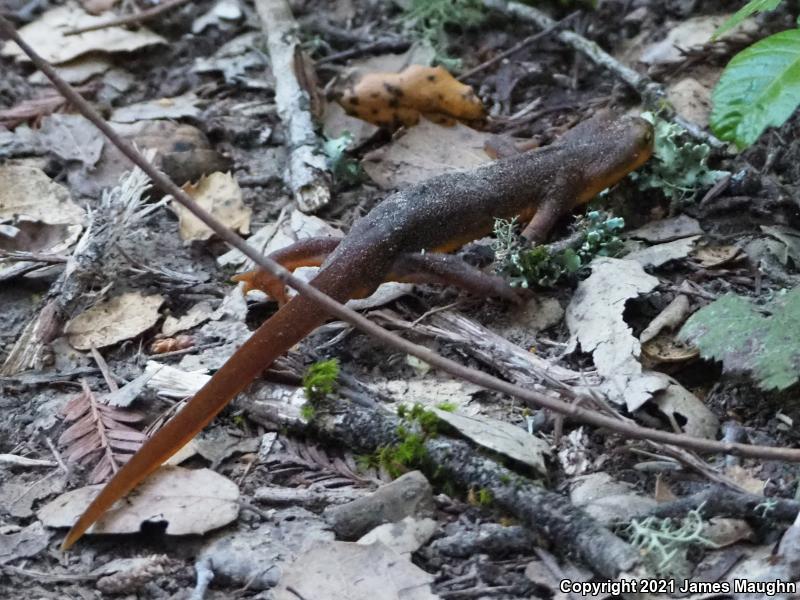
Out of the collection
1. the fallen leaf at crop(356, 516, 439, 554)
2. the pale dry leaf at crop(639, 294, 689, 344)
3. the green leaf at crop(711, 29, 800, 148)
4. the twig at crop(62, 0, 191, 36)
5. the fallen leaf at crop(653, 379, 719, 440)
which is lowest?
the fallen leaf at crop(356, 516, 439, 554)

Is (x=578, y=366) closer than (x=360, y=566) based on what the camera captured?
No

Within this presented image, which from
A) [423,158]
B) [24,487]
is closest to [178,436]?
[24,487]

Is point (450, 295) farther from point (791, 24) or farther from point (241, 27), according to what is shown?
point (241, 27)

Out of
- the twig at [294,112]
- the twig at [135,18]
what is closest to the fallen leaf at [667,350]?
the twig at [294,112]

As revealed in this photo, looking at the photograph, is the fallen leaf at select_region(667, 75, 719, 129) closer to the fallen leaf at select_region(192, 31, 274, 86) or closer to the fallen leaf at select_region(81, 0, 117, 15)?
the fallen leaf at select_region(192, 31, 274, 86)

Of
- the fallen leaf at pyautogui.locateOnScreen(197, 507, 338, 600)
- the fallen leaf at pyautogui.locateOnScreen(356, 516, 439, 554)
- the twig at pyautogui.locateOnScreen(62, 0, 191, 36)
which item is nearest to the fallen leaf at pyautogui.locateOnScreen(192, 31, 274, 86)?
the twig at pyautogui.locateOnScreen(62, 0, 191, 36)

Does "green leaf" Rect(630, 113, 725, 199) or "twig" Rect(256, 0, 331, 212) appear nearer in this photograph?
"green leaf" Rect(630, 113, 725, 199)

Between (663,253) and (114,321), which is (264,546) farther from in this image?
(663,253)
